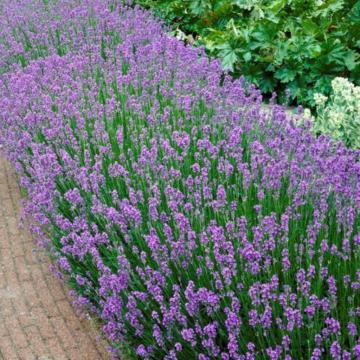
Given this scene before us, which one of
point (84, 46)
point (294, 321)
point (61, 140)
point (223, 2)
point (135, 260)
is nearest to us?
point (294, 321)

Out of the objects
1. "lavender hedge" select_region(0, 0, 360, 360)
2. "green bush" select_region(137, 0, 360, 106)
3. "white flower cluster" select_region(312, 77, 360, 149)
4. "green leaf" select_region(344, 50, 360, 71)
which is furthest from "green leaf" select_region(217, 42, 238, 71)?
"white flower cluster" select_region(312, 77, 360, 149)

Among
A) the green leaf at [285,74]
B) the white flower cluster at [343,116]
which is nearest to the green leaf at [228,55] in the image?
the green leaf at [285,74]

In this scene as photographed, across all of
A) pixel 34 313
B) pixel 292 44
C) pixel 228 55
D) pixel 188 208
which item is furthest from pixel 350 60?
pixel 34 313

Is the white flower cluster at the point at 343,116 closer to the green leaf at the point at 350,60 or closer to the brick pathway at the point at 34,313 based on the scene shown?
the green leaf at the point at 350,60

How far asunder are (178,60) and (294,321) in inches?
119

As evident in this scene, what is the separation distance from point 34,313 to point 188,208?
133cm

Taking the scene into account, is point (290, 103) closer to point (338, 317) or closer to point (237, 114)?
point (237, 114)

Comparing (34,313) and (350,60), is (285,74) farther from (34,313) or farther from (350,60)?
(34,313)

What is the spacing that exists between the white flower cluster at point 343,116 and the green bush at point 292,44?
81cm

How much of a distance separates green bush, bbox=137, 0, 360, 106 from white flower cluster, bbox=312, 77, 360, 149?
31.8 inches

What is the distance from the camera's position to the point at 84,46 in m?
5.28

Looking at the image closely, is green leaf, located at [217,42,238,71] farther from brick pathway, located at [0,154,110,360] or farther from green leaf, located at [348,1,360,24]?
brick pathway, located at [0,154,110,360]

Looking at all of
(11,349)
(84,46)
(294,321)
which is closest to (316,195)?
(294,321)

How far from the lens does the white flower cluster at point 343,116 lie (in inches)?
157
